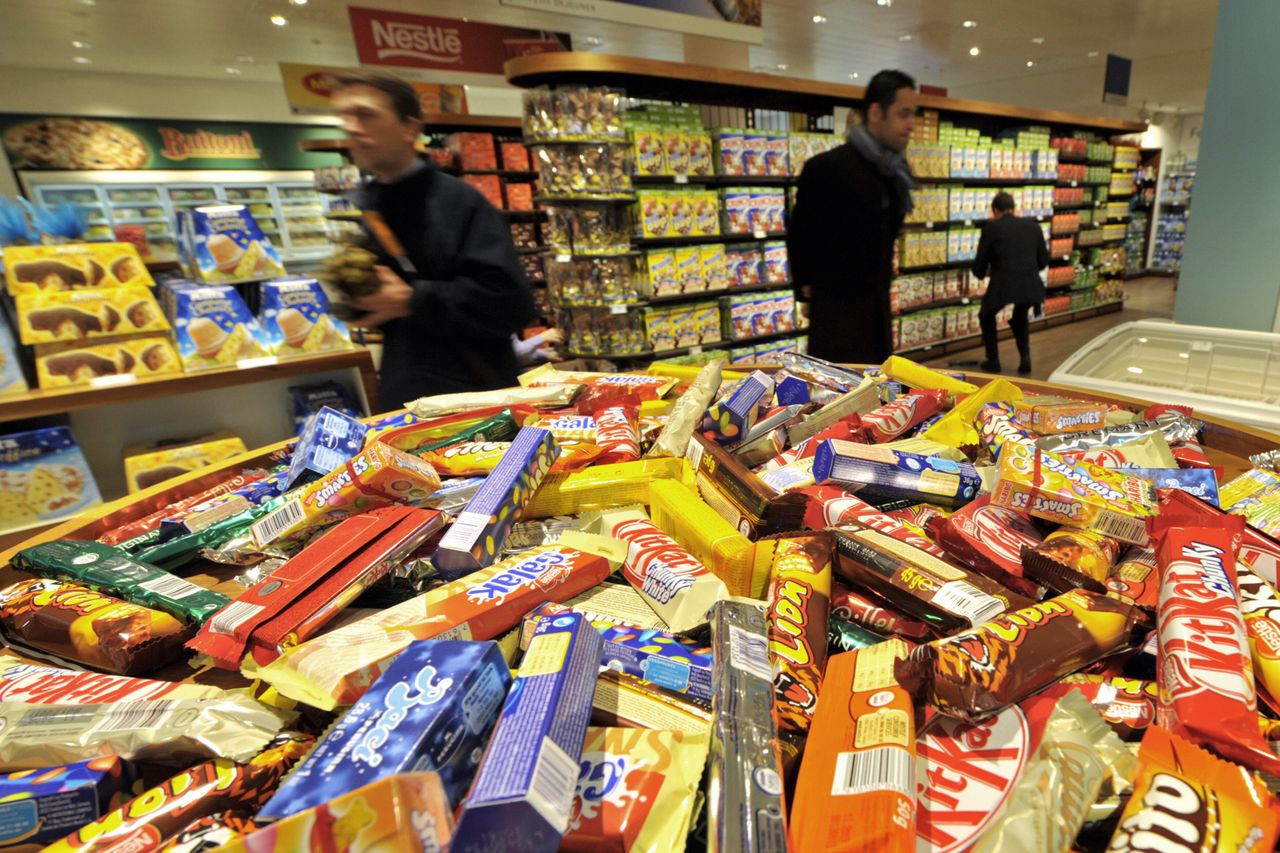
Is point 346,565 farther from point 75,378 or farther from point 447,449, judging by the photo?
point 75,378

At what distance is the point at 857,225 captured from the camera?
2572 millimetres

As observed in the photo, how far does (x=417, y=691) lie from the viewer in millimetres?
516

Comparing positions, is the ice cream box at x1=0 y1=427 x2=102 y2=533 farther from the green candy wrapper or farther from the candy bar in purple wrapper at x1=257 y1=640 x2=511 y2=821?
the candy bar in purple wrapper at x1=257 y1=640 x2=511 y2=821

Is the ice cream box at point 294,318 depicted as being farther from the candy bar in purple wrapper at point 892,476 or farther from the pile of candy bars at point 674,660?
the candy bar in purple wrapper at point 892,476

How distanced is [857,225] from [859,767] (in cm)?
248

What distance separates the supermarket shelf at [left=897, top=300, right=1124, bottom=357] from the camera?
7000mm

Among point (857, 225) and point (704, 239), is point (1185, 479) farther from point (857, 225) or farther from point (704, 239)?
point (704, 239)

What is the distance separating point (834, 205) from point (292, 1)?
5.19 metres

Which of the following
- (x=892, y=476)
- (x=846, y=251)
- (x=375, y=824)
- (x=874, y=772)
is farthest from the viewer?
(x=846, y=251)

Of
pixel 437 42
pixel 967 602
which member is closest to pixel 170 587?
→ pixel 967 602

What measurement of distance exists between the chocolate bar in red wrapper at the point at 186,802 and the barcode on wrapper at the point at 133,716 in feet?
0.27

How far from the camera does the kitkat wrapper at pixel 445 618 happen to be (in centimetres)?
59

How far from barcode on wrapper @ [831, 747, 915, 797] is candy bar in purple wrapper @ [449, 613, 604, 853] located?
22cm

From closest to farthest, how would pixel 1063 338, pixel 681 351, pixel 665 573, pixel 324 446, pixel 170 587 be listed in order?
pixel 665 573
pixel 170 587
pixel 324 446
pixel 681 351
pixel 1063 338
